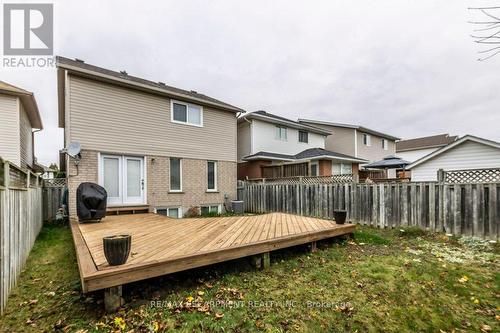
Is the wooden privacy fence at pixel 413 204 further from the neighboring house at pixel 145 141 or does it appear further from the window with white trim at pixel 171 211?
the window with white trim at pixel 171 211

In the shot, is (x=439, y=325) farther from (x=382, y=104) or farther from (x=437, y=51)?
(x=382, y=104)

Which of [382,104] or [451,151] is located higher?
[382,104]

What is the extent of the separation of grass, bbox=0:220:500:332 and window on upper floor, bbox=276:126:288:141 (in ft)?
41.6

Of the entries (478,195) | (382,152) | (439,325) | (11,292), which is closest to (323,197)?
(478,195)

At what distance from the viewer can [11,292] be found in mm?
3074

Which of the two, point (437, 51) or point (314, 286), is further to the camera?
point (437, 51)

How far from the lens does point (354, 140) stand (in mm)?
19500

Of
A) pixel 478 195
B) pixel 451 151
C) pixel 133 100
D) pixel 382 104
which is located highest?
pixel 382 104

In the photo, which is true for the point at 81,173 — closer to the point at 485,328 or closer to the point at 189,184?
the point at 189,184

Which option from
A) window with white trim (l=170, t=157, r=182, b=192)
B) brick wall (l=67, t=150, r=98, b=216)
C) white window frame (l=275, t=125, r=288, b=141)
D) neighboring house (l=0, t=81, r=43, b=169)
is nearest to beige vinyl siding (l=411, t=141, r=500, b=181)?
white window frame (l=275, t=125, r=288, b=141)

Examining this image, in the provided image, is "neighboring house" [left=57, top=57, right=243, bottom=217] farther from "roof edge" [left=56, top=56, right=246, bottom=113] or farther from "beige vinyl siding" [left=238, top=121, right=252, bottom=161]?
"beige vinyl siding" [left=238, top=121, right=252, bottom=161]

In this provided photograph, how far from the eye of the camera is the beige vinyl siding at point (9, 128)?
9.97 m

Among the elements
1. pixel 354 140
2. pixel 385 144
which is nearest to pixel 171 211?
pixel 354 140

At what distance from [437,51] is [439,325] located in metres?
8.69
